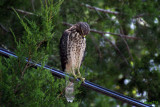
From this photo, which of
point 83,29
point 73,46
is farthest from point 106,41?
point 83,29

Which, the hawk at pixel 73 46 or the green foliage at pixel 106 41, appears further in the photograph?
the green foliage at pixel 106 41

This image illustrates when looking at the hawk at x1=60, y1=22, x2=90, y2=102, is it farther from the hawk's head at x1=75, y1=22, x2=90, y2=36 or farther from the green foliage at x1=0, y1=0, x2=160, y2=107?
the green foliage at x1=0, y1=0, x2=160, y2=107

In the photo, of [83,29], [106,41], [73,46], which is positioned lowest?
[106,41]

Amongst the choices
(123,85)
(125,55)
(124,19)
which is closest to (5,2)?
(124,19)

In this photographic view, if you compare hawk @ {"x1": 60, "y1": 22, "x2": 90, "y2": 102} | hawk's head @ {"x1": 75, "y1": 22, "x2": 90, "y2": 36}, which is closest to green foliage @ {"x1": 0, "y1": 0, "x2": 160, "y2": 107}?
hawk @ {"x1": 60, "y1": 22, "x2": 90, "y2": 102}

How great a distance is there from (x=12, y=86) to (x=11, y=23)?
290 centimetres

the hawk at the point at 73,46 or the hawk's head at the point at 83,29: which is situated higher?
the hawk's head at the point at 83,29

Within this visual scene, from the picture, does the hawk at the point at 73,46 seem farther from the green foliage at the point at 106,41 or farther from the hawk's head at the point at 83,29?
the green foliage at the point at 106,41

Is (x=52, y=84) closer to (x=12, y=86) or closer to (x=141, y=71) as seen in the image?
(x=12, y=86)

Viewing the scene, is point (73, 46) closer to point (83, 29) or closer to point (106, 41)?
point (83, 29)

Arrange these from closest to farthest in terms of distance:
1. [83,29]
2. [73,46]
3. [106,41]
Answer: [83,29]
[73,46]
[106,41]

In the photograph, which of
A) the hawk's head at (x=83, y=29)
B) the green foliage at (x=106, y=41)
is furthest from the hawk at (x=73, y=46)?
the green foliage at (x=106, y=41)

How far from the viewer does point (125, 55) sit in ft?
19.4

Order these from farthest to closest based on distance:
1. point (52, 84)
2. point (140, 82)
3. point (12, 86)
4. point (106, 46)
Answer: point (106, 46) < point (140, 82) < point (52, 84) < point (12, 86)
